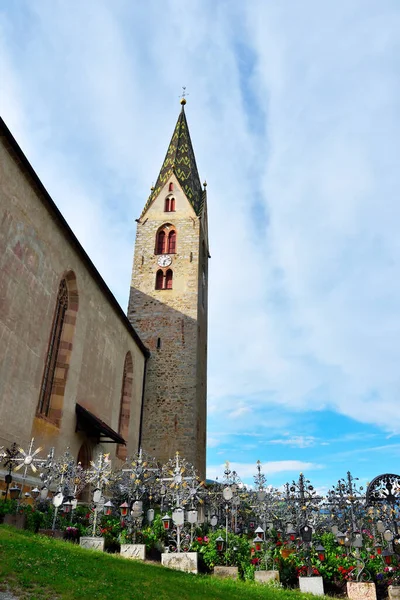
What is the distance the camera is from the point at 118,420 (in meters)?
21.2

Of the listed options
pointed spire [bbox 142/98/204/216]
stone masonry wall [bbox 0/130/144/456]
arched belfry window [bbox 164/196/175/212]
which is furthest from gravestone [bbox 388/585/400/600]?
arched belfry window [bbox 164/196/175/212]

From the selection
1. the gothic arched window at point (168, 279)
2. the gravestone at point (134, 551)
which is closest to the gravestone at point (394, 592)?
the gravestone at point (134, 551)

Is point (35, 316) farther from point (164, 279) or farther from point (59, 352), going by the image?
point (164, 279)

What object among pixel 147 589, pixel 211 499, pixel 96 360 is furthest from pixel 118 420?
pixel 147 589

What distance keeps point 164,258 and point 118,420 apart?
11221 mm

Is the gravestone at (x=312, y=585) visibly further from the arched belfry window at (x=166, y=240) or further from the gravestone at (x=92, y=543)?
the arched belfry window at (x=166, y=240)

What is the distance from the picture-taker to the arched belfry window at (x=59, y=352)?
14.7 metres

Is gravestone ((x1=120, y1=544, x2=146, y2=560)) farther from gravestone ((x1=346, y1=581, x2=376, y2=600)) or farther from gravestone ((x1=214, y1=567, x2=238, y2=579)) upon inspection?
gravestone ((x1=346, y1=581, x2=376, y2=600))

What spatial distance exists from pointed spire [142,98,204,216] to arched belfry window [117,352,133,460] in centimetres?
1210

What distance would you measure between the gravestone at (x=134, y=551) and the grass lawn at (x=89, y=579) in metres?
1.09

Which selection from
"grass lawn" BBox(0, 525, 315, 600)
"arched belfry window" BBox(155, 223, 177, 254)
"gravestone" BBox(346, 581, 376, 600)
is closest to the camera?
"grass lawn" BBox(0, 525, 315, 600)

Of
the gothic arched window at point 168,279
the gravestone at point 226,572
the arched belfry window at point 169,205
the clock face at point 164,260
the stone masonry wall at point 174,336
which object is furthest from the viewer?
the arched belfry window at point 169,205

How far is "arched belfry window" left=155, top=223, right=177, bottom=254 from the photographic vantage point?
2961 centimetres

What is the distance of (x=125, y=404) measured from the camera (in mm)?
22375
